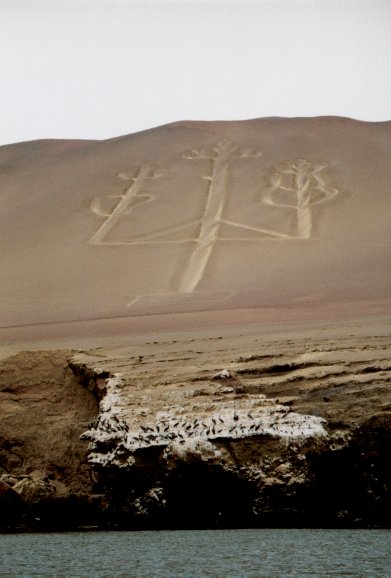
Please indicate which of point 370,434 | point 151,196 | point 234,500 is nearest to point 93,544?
point 234,500

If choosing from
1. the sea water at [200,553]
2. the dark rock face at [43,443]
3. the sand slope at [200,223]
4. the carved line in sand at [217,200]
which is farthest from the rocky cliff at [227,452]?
the carved line in sand at [217,200]

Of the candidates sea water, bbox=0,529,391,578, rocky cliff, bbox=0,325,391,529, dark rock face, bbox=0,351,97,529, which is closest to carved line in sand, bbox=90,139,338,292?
dark rock face, bbox=0,351,97,529

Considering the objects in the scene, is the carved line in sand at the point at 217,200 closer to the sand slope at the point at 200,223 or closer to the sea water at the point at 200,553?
the sand slope at the point at 200,223

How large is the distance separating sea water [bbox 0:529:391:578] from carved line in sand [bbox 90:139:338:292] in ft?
66.1

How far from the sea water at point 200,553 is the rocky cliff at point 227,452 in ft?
1.65

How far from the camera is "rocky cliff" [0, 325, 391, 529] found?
15.6 m

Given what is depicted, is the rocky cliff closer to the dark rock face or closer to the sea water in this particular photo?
the dark rock face

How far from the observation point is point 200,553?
13.8m

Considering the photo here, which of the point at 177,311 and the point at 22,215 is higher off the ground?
the point at 22,215

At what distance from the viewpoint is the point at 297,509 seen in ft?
51.2

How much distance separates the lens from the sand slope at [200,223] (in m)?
35.3

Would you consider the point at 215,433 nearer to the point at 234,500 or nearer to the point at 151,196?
the point at 234,500

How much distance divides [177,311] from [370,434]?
17590 millimetres

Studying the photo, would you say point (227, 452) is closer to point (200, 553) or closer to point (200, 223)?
point (200, 553)
